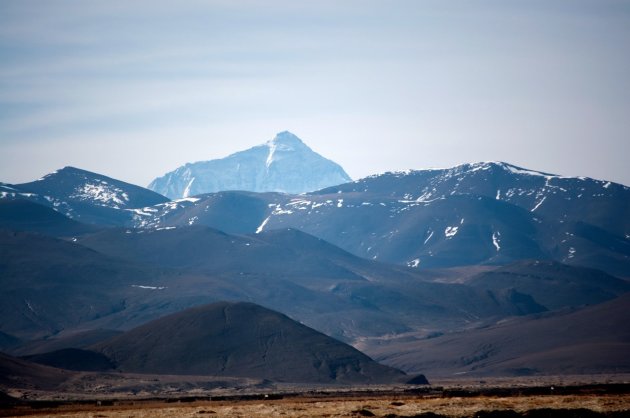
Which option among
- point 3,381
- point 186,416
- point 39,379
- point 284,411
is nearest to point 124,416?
point 186,416

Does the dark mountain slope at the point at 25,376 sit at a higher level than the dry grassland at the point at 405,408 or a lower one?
lower

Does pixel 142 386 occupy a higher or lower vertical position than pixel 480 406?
lower

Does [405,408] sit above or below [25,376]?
above

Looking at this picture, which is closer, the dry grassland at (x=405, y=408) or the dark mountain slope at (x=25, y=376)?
the dry grassland at (x=405, y=408)

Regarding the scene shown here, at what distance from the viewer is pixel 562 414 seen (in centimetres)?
6900

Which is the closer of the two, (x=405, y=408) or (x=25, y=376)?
(x=405, y=408)

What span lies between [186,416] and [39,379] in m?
125

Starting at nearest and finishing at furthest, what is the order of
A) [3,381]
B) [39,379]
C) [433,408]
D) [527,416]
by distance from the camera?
1. [527,416]
2. [433,408]
3. [3,381]
4. [39,379]

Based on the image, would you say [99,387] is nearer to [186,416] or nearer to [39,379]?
[39,379]

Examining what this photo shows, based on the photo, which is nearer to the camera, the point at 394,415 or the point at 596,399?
the point at 394,415

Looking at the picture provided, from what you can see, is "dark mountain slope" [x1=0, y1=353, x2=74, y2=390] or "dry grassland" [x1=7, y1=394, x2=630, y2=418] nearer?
"dry grassland" [x1=7, y1=394, x2=630, y2=418]

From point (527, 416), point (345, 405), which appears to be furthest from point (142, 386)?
point (527, 416)

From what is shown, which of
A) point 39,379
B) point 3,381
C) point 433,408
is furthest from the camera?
point 39,379

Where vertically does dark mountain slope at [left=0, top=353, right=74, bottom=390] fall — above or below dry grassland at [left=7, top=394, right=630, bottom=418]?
below
